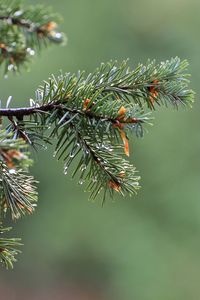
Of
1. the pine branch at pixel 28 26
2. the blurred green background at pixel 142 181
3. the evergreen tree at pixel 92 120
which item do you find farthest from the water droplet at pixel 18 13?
the blurred green background at pixel 142 181

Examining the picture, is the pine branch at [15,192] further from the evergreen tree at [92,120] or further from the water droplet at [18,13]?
the water droplet at [18,13]

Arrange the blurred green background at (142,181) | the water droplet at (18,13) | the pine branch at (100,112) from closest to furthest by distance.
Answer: the water droplet at (18,13), the pine branch at (100,112), the blurred green background at (142,181)

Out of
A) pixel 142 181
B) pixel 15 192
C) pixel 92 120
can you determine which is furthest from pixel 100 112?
pixel 142 181

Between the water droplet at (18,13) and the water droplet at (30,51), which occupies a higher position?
the water droplet at (18,13)

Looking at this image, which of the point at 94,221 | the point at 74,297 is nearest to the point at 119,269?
the point at 94,221

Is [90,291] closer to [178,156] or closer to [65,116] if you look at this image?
[178,156]

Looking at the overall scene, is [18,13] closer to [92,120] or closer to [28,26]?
[28,26]
